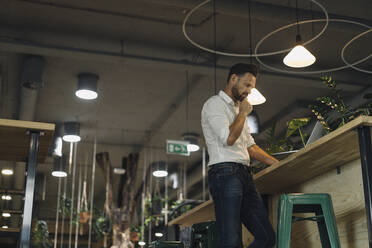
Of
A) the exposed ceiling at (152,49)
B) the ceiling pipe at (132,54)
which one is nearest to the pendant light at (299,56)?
the exposed ceiling at (152,49)

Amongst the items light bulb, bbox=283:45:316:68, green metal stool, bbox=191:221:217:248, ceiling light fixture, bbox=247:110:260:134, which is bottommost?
green metal stool, bbox=191:221:217:248

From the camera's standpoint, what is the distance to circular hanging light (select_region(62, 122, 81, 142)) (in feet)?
29.5

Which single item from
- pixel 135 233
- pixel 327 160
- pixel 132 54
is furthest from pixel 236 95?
pixel 135 233

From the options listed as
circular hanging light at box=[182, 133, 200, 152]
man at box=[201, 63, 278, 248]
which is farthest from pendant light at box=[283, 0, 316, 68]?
circular hanging light at box=[182, 133, 200, 152]

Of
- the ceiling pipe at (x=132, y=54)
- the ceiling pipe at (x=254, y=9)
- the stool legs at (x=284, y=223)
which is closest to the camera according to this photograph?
the stool legs at (x=284, y=223)

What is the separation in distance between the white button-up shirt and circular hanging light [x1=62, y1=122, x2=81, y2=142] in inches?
253

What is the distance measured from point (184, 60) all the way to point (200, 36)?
37 centimetres

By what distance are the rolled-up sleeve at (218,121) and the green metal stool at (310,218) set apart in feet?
1.63

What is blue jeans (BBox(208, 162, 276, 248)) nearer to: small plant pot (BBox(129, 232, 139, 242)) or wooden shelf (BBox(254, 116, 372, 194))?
wooden shelf (BBox(254, 116, 372, 194))

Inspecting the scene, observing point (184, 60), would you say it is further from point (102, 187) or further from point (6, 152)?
point (102, 187)

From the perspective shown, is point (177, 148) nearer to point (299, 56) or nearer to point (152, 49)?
point (152, 49)

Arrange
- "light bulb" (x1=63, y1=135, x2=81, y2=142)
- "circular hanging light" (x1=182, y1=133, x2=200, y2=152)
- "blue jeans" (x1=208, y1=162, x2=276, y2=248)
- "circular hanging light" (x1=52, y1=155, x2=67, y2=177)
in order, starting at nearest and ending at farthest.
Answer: "blue jeans" (x1=208, y1=162, x2=276, y2=248), "light bulb" (x1=63, y1=135, x2=81, y2=142), "circular hanging light" (x1=182, y1=133, x2=200, y2=152), "circular hanging light" (x1=52, y1=155, x2=67, y2=177)

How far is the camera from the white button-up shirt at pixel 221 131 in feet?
8.92

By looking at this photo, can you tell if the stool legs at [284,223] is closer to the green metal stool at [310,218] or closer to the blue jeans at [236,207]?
the green metal stool at [310,218]
